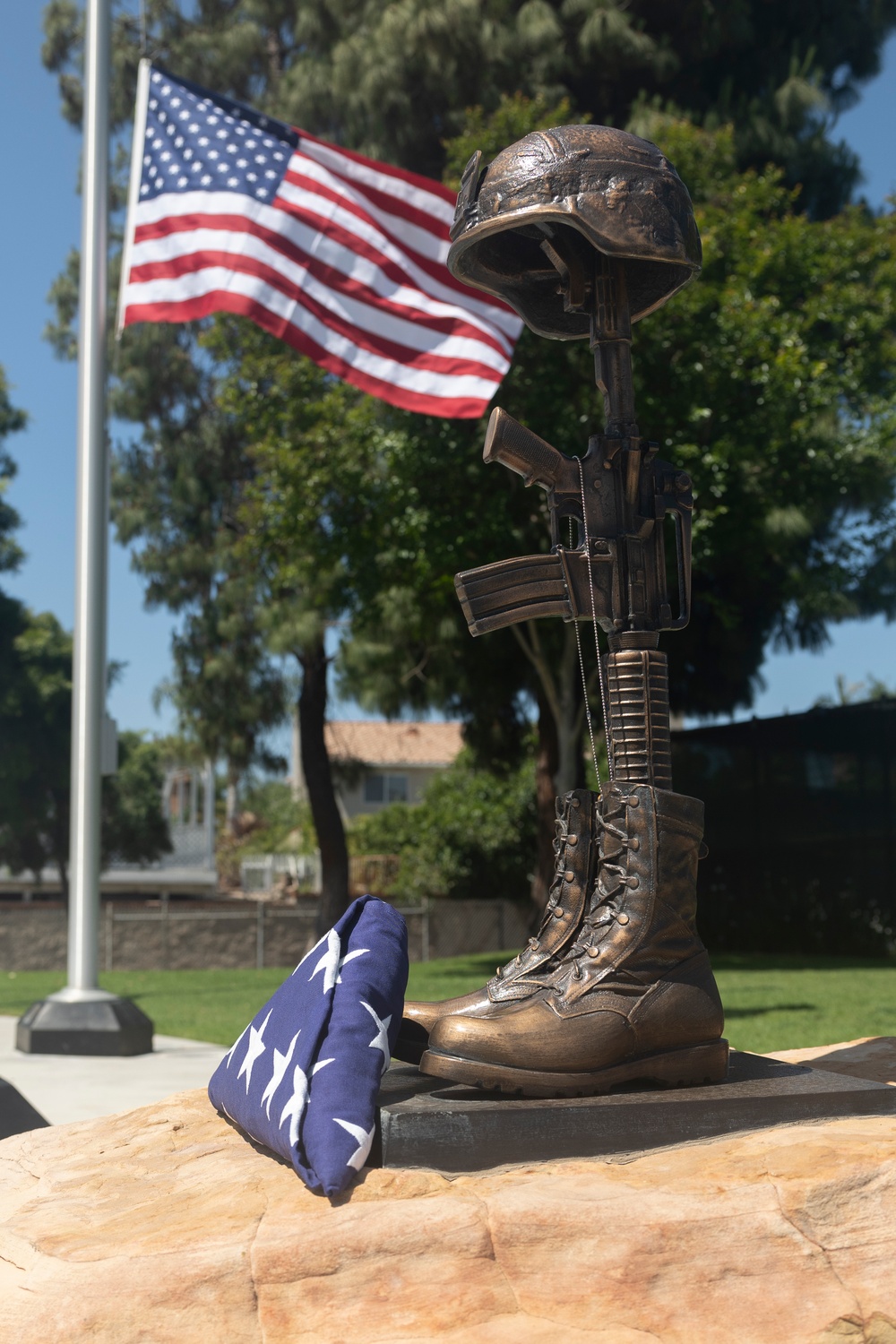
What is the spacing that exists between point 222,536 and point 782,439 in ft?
32.9

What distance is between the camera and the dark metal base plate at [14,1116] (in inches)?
170

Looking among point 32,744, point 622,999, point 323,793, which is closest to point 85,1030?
point 622,999

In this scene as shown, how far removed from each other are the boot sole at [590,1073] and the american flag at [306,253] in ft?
19.5

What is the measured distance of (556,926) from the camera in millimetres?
3127

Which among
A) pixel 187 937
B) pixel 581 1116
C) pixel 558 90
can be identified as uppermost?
pixel 558 90

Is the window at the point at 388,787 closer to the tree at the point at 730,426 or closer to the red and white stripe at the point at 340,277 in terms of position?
the tree at the point at 730,426

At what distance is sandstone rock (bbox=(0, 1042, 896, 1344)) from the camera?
2.39 m

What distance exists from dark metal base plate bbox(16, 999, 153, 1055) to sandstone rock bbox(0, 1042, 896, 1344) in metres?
5.15

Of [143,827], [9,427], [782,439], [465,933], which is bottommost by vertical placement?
[465,933]

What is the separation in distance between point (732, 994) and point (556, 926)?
370 inches

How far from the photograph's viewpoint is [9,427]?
92.6 ft

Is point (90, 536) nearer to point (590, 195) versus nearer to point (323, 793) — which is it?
point (590, 195)

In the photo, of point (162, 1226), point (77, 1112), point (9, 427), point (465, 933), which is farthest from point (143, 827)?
point (162, 1226)

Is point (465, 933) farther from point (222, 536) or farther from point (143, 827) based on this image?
point (143, 827)
